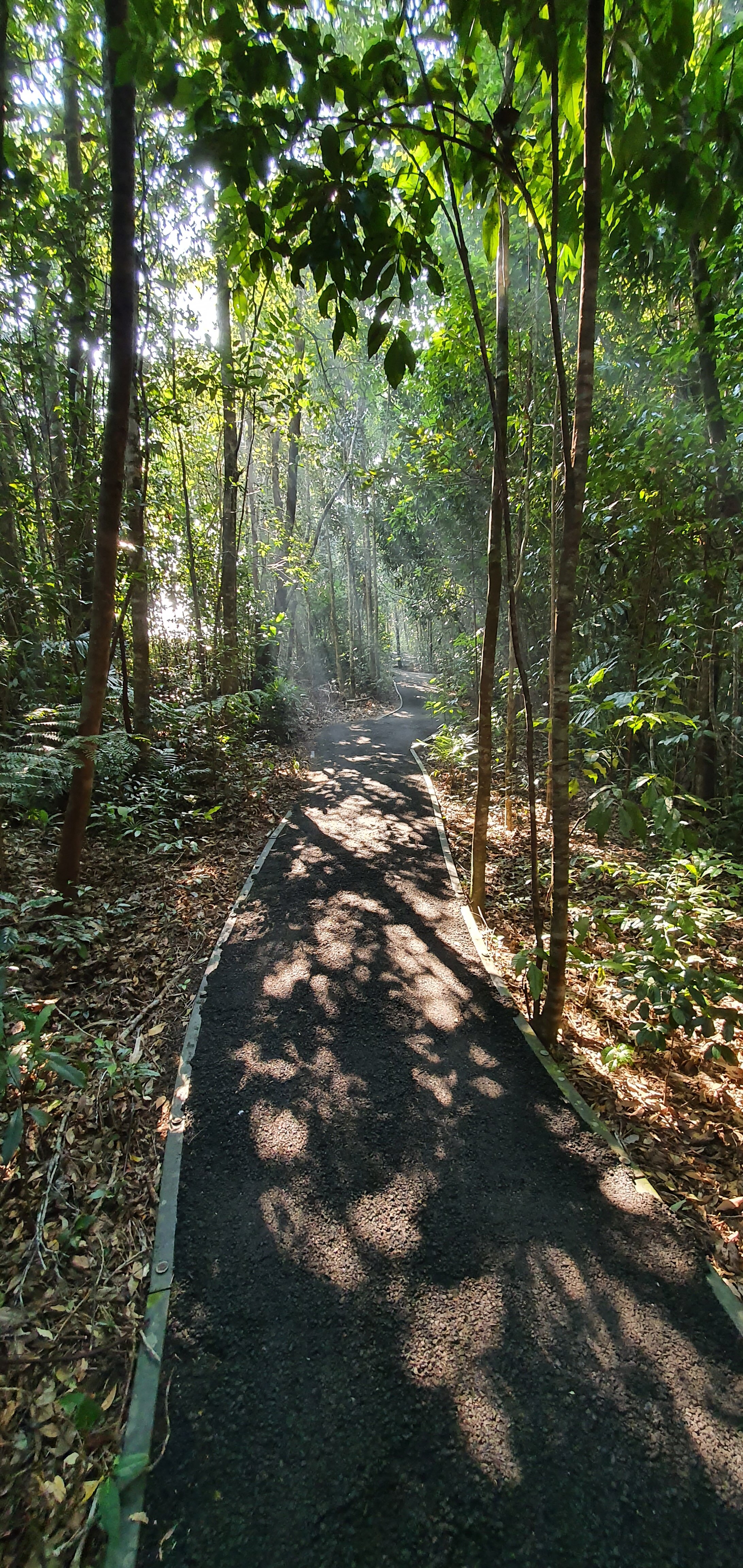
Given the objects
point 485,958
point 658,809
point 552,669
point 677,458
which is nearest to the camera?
point 658,809

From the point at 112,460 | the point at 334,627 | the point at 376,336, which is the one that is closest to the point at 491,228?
the point at 376,336

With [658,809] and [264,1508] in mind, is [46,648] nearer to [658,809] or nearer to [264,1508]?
[658,809]

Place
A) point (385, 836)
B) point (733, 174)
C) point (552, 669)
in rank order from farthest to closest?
point (385, 836) → point (552, 669) → point (733, 174)

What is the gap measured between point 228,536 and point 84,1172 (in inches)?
343

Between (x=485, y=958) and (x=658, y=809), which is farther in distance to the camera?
(x=485, y=958)

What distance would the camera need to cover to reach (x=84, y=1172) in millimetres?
2742

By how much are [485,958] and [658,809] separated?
213 centimetres

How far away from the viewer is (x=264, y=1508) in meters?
1.71

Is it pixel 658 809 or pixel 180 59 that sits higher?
pixel 180 59

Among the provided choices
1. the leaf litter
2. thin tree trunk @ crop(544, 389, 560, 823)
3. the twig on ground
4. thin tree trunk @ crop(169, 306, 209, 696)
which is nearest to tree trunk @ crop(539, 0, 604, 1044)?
thin tree trunk @ crop(544, 389, 560, 823)

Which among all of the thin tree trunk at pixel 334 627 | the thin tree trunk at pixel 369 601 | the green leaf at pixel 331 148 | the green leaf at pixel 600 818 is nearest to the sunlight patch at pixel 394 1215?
the green leaf at pixel 600 818

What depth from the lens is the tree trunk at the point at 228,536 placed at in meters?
8.91

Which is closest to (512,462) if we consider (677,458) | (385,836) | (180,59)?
(677,458)

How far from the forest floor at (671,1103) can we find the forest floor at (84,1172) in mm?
2133
